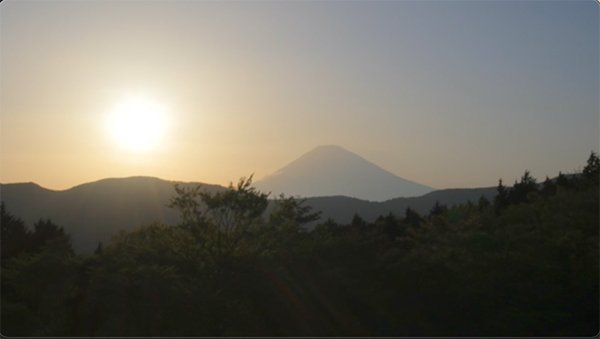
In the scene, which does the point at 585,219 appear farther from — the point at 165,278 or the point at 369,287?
the point at 165,278

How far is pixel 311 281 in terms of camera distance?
19641mm

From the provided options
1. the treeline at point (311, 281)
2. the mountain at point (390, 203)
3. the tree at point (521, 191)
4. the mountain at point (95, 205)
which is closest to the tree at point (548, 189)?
the tree at point (521, 191)

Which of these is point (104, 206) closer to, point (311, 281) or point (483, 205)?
point (483, 205)

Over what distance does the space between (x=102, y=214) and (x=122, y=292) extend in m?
75.6

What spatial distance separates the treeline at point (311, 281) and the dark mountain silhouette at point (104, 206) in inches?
2288

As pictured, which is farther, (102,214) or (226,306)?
(102,214)

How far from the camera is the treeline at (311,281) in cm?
1705

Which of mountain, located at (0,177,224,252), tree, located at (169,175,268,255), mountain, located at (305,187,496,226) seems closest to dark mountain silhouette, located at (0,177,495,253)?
mountain, located at (0,177,224,252)

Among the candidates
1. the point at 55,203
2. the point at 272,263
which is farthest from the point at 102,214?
the point at 272,263

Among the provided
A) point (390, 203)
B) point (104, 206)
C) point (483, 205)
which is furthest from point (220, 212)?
point (390, 203)

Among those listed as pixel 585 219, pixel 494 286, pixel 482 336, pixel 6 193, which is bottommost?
pixel 482 336

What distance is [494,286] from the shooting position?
59.4 feet

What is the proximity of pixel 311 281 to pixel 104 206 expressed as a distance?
78.4m

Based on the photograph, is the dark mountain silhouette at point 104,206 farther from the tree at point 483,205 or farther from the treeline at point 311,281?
the treeline at point 311,281
